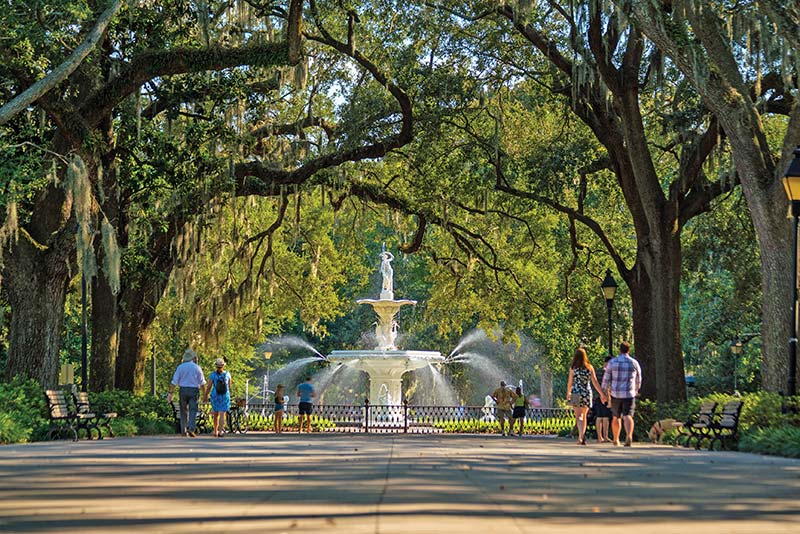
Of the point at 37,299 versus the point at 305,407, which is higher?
the point at 37,299

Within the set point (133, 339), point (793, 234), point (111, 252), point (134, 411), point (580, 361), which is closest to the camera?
point (793, 234)

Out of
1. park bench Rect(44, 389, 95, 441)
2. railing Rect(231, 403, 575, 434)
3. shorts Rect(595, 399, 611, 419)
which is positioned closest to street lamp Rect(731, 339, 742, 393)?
railing Rect(231, 403, 575, 434)

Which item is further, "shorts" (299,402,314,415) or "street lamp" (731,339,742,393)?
"street lamp" (731,339,742,393)

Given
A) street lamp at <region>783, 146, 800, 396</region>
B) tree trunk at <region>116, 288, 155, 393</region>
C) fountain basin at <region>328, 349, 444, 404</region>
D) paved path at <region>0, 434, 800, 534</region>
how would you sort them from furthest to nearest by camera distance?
fountain basin at <region>328, 349, 444, 404</region> → tree trunk at <region>116, 288, 155, 393</region> → street lamp at <region>783, 146, 800, 396</region> → paved path at <region>0, 434, 800, 534</region>

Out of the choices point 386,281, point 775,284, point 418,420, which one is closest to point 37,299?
point 775,284

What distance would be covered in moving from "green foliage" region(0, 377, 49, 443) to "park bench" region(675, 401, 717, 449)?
11784mm

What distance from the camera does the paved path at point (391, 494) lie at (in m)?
7.16

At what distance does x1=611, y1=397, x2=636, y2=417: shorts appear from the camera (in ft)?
65.7

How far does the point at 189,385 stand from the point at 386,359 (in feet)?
61.4

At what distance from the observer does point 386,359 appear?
41875 millimetres

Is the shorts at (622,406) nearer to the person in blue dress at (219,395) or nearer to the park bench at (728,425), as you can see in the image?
the park bench at (728,425)

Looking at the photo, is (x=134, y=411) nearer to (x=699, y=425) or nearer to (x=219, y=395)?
(x=219, y=395)

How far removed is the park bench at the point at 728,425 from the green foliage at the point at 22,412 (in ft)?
39.0

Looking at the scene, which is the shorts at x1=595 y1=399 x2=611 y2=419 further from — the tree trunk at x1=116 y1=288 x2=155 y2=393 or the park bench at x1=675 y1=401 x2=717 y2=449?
the tree trunk at x1=116 y1=288 x2=155 y2=393
